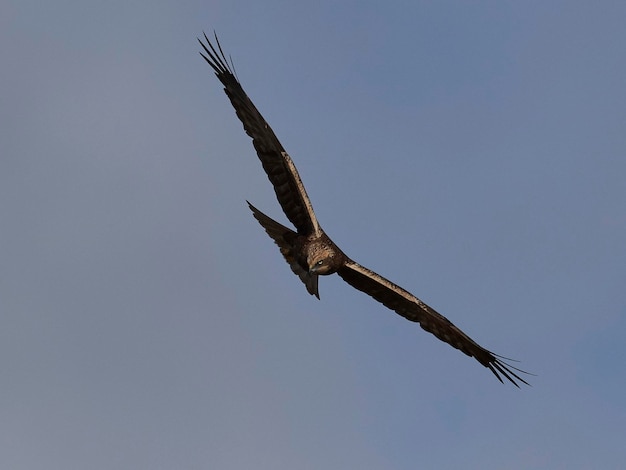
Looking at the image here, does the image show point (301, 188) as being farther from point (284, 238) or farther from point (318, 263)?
point (284, 238)

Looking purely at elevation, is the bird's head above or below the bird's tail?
below

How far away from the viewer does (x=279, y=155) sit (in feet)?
57.0

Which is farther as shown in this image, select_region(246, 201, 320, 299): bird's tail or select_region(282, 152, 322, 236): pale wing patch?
select_region(246, 201, 320, 299): bird's tail

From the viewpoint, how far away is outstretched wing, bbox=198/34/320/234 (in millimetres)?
17328

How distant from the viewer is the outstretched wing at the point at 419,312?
61.2ft

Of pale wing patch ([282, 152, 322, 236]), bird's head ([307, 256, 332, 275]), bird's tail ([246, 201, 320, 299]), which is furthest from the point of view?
bird's tail ([246, 201, 320, 299])

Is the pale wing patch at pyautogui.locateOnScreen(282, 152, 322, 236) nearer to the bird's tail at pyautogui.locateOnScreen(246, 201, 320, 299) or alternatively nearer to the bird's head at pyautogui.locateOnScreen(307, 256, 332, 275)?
the bird's head at pyautogui.locateOnScreen(307, 256, 332, 275)

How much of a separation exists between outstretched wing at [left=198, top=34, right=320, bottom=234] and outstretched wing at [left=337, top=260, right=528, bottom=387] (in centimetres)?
151

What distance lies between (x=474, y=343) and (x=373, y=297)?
2.02 meters

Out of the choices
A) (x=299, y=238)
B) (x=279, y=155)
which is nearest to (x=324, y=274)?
(x=299, y=238)

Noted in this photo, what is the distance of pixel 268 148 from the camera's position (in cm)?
1753

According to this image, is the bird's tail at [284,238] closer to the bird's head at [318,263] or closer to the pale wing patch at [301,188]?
the bird's head at [318,263]

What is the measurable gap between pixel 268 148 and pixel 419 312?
4.20 m

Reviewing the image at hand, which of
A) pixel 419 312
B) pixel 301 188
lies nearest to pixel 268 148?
pixel 301 188
